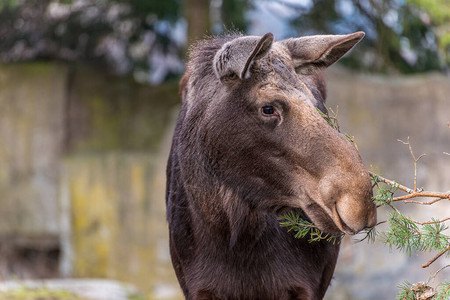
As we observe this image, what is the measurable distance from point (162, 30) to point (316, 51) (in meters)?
7.66

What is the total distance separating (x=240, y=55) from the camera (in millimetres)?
3359

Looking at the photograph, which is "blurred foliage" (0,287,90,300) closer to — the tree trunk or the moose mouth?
the tree trunk

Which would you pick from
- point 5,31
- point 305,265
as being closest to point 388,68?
point 5,31

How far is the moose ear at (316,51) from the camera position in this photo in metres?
3.57

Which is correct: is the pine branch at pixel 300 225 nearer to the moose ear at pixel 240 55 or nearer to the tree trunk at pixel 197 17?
the moose ear at pixel 240 55

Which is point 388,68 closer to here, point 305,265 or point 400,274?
point 400,274

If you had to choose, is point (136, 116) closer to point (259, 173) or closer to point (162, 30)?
point (162, 30)

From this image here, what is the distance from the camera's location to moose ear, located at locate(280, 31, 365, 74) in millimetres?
3574

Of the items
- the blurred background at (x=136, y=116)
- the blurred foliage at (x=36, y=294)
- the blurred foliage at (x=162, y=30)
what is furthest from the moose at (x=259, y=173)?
the blurred foliage at (x=162, y=30)

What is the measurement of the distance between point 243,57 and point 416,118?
6.39m

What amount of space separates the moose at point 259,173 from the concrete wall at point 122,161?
3172 mm

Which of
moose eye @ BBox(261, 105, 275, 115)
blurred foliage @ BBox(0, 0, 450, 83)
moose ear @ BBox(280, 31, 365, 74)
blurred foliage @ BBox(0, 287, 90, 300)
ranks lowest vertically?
blurred foliage @ BBox(0, 287, 90, 300)

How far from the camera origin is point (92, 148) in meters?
11.6

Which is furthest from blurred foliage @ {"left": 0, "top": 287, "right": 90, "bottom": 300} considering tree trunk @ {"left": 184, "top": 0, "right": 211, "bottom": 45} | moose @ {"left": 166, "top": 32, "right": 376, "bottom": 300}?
tree trunk @ {"left": 184, "top": 0, "right": 211, "bottom": 45}
